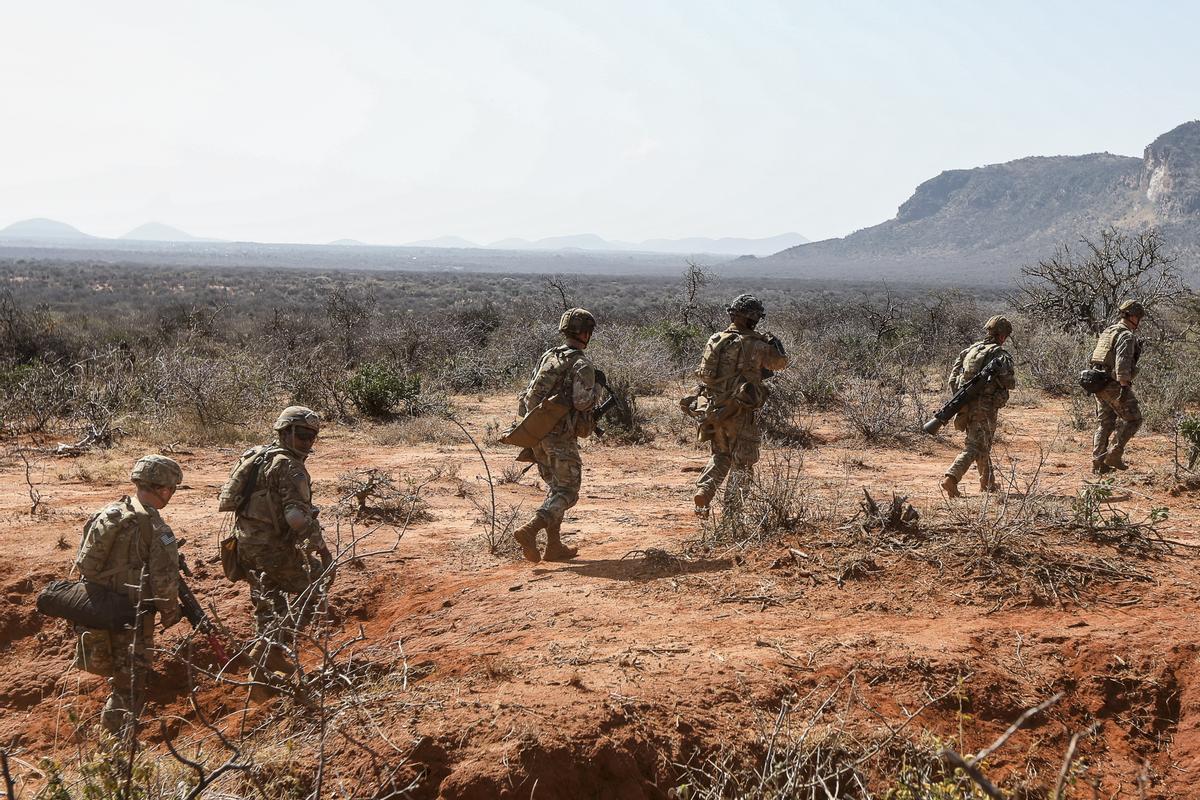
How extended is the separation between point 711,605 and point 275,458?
7.58 feet

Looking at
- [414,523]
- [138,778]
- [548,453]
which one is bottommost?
[414,523]

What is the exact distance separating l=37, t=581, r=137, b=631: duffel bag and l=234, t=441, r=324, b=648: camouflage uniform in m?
0.60

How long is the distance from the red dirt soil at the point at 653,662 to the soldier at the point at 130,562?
36 cm

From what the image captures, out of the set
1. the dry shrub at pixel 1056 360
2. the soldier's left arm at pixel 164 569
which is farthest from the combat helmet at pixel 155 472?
the dry shrub at pixel 1056 360

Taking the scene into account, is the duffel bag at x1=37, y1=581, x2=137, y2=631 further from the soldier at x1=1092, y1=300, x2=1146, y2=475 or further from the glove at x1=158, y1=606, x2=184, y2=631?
the soldier at x1=1092, y1=300, x2=1146, y2=475

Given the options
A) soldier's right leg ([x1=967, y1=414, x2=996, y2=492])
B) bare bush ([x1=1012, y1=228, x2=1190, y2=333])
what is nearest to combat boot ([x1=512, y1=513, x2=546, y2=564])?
soldier's right leg ([x1=967, y1=414, x2=996, y2=492])

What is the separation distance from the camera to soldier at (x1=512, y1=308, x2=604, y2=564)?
5.24 m

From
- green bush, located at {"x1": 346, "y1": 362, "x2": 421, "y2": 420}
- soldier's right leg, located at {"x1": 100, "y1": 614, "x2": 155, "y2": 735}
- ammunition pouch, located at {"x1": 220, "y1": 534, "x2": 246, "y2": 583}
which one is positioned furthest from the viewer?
green bush, located at {"x1": 346, "y1": 362, "x2": 421, "y2": 420}

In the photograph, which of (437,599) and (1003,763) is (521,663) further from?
(1003,763)

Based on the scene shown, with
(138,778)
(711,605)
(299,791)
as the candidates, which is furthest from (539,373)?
(138,778)

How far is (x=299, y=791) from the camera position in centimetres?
296

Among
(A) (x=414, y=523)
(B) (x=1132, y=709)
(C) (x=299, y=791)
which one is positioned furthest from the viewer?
(A) (x=414, y=523)

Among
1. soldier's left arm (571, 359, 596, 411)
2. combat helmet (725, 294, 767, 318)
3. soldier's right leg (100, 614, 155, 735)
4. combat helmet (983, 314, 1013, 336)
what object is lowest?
soldier's right leg (100, 614, 155, 735)

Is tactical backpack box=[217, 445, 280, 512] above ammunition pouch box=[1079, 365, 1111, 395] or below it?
below
